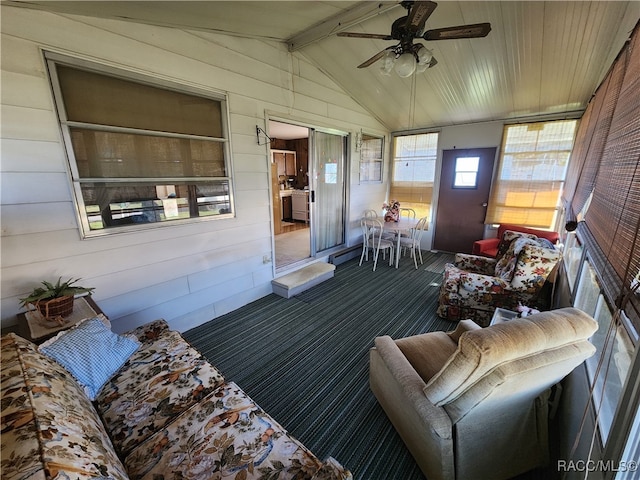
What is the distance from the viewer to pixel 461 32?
1937 millimetres

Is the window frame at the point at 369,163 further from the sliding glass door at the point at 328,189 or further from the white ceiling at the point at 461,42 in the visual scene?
the white ceiling at the point at 461,42

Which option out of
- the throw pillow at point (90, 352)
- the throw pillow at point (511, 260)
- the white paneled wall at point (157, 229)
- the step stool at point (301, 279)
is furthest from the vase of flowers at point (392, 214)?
the throw pillow at point (90, 352)

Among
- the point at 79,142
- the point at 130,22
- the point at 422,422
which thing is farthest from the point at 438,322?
the point at 130,22

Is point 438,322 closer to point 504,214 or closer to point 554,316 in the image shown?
point 554,316

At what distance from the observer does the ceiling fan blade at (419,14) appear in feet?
5.41

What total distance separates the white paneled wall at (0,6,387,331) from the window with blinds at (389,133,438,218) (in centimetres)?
221

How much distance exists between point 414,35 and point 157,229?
2720mm

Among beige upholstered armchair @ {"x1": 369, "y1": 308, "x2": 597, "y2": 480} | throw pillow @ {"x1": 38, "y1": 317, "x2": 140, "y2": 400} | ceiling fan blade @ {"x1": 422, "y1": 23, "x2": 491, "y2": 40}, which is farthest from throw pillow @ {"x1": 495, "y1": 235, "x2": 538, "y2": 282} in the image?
throw pillow @ {"x1": 38, "y1": 317, "x2": 140, "y2": 400}

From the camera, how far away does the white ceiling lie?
208 cm

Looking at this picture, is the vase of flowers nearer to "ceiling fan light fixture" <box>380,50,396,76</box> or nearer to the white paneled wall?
the white paneled wall

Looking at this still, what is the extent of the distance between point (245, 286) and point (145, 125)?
1.94 m

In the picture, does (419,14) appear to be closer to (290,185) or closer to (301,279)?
(301,279)

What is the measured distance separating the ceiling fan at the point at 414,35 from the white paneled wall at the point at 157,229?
4.65 feet

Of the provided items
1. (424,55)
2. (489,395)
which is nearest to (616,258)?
(489,395)
